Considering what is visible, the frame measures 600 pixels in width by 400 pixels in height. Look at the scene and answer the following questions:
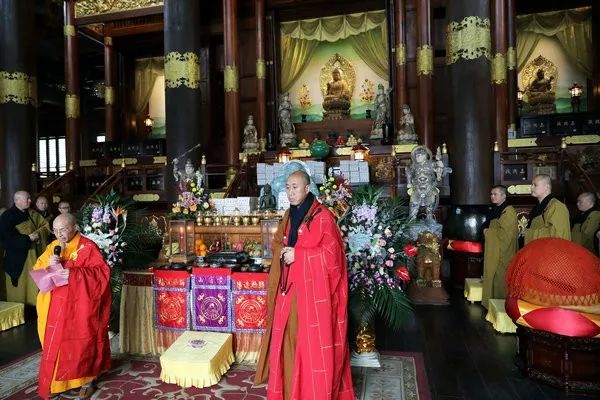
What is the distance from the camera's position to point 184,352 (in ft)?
11.2

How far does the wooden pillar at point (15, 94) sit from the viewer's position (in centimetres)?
856

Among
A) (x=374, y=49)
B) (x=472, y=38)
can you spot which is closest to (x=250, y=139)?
(x=374, y=49)

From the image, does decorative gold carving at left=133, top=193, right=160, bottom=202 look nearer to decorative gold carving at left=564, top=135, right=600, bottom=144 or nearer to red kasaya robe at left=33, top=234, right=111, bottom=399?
red kasaya robe at left=33, top=234, right=111, bottom=399

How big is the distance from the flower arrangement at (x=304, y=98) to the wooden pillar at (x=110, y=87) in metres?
6.60

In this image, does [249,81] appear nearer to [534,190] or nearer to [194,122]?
[194,122]

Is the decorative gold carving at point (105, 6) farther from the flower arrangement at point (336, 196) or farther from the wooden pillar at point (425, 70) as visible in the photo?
the flower arrangement at point (336, 196)

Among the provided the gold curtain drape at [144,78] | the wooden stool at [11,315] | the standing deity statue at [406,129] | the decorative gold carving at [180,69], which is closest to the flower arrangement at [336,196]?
the wooden stool at [11,315]

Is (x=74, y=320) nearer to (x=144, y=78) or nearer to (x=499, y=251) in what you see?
(x=499, y=251)

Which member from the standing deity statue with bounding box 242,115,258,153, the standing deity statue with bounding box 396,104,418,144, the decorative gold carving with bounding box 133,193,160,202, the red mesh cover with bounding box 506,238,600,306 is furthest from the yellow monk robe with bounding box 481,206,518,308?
the decorative gold carving with bounding box 133,193,160,202

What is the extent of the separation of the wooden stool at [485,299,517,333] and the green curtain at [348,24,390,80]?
10232mm

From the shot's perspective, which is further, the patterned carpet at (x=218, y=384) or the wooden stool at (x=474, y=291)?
the wooden stool at (x=474, y=291)

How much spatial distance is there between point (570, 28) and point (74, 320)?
1544 cm

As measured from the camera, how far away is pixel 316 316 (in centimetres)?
251

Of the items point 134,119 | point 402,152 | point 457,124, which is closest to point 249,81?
point 134,119
